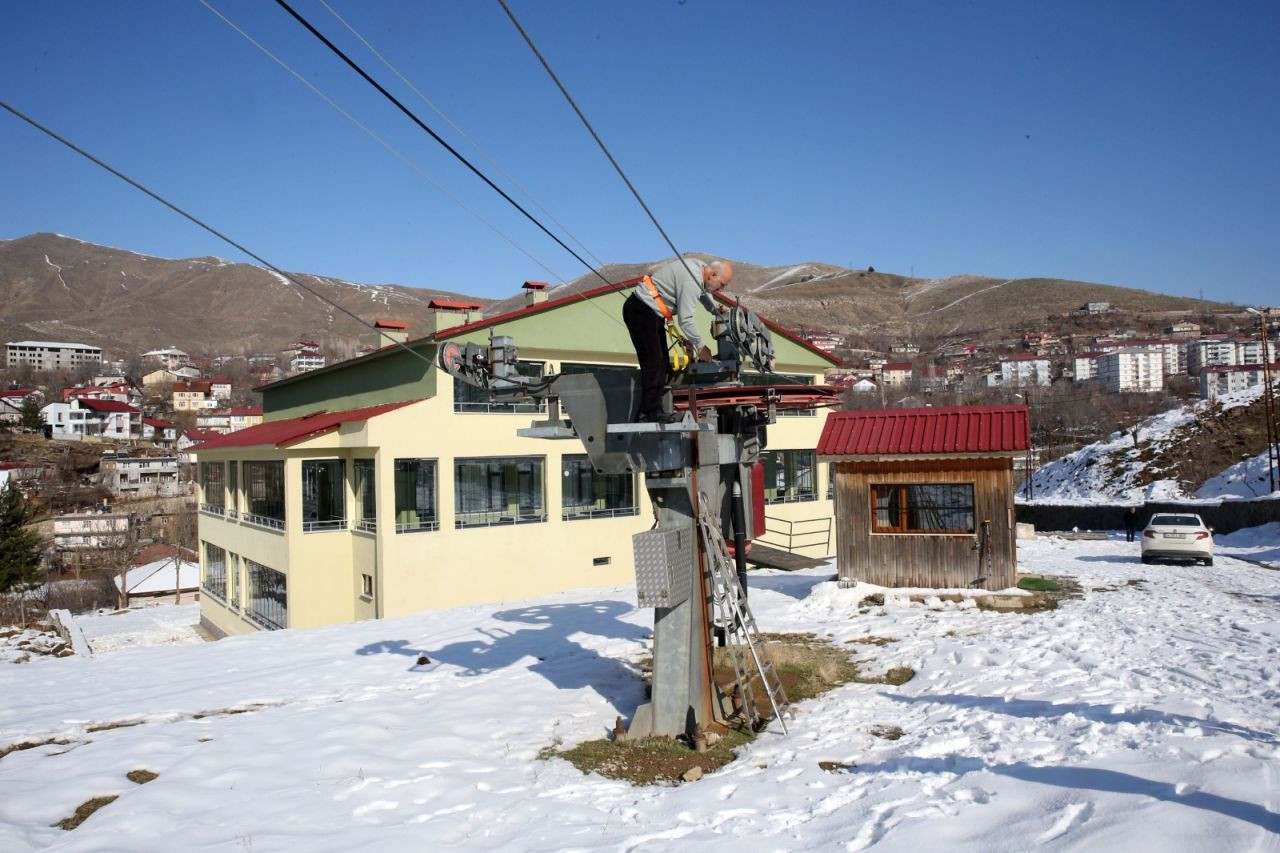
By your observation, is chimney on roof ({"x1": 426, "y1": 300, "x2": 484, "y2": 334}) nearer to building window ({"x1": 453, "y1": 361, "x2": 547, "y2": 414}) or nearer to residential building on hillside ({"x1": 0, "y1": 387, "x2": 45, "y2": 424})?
building window ({"x1": 453, "y1": 361, "x2": 547, "y2": 414})

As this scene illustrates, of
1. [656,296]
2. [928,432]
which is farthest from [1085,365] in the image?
[656,296]

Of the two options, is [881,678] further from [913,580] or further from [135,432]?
[135,432]

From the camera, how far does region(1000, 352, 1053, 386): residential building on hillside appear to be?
134 metres

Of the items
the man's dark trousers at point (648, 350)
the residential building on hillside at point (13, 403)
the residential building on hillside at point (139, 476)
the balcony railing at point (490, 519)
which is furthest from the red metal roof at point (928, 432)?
the residential building on hillside at point (13, 403)

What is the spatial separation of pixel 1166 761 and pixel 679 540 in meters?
4.75

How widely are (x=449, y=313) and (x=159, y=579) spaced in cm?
4166

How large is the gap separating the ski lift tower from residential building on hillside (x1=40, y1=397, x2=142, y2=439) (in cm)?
12941

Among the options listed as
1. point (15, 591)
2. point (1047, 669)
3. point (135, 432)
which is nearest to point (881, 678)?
point (1047, 669)

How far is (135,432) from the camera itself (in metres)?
127

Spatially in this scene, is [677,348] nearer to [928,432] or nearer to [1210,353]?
[928,432]

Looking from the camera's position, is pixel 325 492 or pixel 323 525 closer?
pixel 323 525

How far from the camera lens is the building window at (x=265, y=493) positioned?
2600cm

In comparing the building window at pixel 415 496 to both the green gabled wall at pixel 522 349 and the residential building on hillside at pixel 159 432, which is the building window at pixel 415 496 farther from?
the residential building on hillside at pixel 159 432

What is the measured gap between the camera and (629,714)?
10336 millimetres
